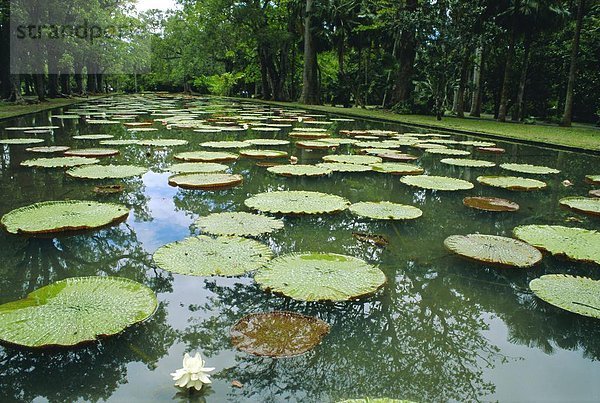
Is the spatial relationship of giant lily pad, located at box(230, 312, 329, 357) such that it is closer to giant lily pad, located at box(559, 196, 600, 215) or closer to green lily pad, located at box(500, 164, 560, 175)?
giant lily pad, located at box(559, 196, 600, 215)

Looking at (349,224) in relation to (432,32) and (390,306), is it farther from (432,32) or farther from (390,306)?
(432,32)

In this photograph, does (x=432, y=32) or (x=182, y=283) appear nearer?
(x=182, y=283)

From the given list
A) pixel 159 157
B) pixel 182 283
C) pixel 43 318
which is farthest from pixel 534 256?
pixel 159 157

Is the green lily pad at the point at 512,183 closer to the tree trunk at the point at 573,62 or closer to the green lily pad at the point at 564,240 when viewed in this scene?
the green lily pad at the point at 564,240

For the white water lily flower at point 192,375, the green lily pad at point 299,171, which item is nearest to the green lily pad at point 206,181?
the green lily pad at point 299,171

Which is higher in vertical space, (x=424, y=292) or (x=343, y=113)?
(x=343, y=113)

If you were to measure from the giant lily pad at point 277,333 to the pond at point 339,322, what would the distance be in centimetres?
3

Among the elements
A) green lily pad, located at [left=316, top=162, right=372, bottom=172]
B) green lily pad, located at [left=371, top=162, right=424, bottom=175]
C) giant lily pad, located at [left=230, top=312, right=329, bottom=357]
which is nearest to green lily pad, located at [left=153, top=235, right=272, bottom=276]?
giant lily pad, located at [left=230, top=312, right=329, bottom=357]

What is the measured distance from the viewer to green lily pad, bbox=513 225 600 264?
7.50 feet

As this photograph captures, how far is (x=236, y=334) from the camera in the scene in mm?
1521

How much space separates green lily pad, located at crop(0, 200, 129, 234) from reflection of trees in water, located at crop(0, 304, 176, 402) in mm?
1192

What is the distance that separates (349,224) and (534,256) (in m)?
1.15

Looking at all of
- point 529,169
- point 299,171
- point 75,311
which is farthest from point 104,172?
point 529,169

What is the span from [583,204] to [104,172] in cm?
436
